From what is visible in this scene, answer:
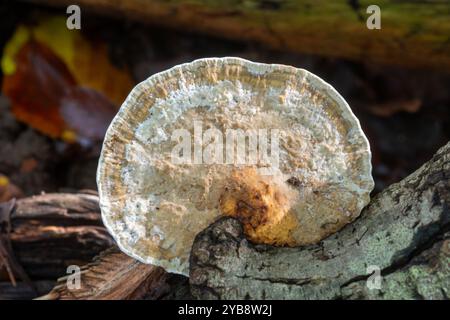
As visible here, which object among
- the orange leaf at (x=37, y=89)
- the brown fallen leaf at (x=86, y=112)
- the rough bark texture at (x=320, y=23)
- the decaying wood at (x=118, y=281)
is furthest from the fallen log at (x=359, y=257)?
the orange leaf at (x=37, y=89)

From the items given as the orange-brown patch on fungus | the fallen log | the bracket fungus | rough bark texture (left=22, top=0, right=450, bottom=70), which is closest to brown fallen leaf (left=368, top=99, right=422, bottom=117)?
rough bark texture (left=22, top=0, right=450, bottom=70)

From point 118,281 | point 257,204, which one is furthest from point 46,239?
point 257,204

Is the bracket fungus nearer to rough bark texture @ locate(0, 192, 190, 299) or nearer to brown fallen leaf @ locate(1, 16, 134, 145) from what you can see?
rough bark texture @ locate(0, 192, 190, 299)

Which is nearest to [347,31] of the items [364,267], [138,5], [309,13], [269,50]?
[309,13]

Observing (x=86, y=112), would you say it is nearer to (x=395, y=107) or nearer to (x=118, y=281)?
(x=118, y=281)

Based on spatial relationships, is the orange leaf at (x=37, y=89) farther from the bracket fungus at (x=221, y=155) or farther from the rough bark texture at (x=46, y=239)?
the bracket fungus at (x=221, y=155)
